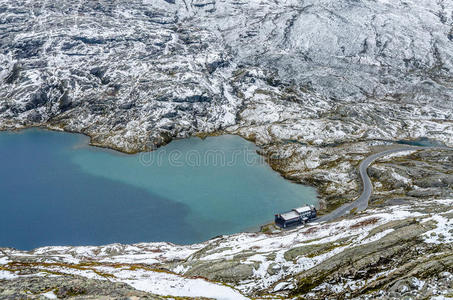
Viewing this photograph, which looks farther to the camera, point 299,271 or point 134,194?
point 134,194

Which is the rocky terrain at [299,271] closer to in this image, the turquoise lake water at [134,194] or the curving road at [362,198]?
the turquoise lake water at [134,194]

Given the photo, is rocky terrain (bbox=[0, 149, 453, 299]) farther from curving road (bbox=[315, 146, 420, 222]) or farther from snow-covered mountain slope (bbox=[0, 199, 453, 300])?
curving road (bbox=[315, 146, 420, 222])

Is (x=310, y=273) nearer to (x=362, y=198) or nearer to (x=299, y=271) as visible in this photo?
(x=299, y=271)

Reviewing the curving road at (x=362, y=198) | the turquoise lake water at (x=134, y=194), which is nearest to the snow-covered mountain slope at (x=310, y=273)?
the curving road at (x=362, y=198)

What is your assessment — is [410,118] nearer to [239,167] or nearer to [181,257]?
[239,167]

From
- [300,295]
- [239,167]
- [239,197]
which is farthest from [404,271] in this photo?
[239,167]

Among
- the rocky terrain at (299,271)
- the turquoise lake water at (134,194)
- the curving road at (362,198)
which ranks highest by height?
the rocky terrain at (299,271)

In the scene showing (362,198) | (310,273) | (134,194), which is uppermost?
(310,273)

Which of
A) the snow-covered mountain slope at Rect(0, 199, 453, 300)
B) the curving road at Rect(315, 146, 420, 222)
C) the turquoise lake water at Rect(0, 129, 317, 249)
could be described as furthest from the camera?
the curving road at Rect(315, 146, 420, 222)

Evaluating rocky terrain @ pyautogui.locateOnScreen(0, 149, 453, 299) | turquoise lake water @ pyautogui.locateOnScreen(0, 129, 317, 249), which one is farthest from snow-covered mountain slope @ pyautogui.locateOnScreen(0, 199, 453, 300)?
turquoise lake water @ pyautogui.locateOnScreen(0, 129, 317, 249)

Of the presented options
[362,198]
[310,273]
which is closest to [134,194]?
[362,198]
